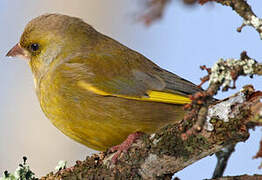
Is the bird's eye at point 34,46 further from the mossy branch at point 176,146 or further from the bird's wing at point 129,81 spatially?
the mossy branch at point 176,146

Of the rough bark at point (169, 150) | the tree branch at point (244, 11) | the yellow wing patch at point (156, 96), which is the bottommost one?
the rough bark at point (169, 150)

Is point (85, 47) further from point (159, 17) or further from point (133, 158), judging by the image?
point (133, 158)

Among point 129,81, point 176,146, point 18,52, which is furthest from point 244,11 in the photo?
point 18,52

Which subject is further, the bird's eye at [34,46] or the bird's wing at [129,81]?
the bird's eye at [34,46]

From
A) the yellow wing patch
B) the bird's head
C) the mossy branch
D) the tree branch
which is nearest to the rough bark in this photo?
the mossy branch

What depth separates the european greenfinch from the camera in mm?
4020

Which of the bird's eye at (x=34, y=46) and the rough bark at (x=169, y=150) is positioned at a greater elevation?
the bird's eye at (x=34, y=46)

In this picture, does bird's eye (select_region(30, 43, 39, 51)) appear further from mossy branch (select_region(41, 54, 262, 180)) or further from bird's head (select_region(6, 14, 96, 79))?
mossy branch (select_region(41, 54, 262, 180))

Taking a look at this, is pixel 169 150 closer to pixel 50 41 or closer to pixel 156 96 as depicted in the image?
pixel 156 96

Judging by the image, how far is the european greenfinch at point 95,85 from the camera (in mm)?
4020

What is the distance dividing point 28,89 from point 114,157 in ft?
11.1

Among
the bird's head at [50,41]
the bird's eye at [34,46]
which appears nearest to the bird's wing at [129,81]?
the bird's head at [50,41]

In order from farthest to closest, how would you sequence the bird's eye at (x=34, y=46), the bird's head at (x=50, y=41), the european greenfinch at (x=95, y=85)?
the bird's eye at (x=34, y=46) → the bird's head at (x=50, y=41) → the european greenfinch at (x=95, y=85)

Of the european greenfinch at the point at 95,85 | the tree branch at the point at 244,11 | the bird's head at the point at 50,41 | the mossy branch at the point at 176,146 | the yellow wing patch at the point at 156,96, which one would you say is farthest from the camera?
the bird's head at the point at 50,41
